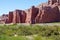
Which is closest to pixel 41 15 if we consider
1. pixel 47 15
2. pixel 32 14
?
pixel 47 15

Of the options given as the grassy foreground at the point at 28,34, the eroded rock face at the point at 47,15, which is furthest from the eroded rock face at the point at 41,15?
the grassy foreground at the point at 28,34

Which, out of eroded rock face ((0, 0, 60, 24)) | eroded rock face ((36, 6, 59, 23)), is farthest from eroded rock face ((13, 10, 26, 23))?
eroded rock face ((36, 6, 59, 23))

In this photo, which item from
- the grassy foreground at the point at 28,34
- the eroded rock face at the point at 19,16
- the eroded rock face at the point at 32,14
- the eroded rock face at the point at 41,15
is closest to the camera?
the grassy foreground at the point at 28,34

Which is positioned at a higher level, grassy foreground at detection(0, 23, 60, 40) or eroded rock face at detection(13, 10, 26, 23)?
grassy foreground at detection(0, 23, 60, 40)

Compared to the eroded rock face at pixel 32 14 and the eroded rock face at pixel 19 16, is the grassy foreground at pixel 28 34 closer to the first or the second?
the eroded rock face at pixel 32 14

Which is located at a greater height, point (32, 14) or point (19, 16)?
point (32, 14)

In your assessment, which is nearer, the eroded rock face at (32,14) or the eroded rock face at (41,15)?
the eroded rock face at (41,15)

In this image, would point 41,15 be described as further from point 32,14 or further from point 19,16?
point 19,16

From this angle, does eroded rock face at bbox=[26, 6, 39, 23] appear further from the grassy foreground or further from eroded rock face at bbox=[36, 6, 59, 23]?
the grassy foreground

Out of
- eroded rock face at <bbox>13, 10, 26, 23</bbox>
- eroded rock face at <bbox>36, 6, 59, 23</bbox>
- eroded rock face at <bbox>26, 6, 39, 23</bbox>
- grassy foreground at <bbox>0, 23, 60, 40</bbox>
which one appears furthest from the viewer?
eroded rock face at <bbox>13, 10, 26, 23</bbox>

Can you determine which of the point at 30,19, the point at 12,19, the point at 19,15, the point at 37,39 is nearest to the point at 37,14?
the point at 30,19

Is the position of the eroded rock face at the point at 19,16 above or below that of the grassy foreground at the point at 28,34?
below

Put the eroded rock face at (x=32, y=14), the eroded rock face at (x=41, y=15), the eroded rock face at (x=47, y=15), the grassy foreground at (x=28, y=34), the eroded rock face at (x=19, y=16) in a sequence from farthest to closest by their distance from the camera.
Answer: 1. the eroded rock face at (x=19, y=16)
2. the eroded rock face at (x=32, y=14)
3. the eroded rock face at (x=41, y=15)
4. the eroded rock face at (x=47, y=15)
5. the grassy foreground at (x=28, y=34)

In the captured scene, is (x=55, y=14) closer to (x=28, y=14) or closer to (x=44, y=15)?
(x=44, y=15)
